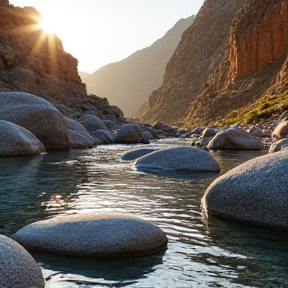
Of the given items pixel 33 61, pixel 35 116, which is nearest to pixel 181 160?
pixel 35 116

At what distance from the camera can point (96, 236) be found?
5.67 meters

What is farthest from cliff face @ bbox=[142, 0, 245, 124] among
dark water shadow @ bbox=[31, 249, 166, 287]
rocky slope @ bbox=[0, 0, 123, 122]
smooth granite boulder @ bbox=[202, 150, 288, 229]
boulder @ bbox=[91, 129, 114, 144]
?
dark water shadow @ bbox=[31, 249, 166, 287]

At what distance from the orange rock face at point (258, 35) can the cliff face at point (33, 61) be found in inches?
1202

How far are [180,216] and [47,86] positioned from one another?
165ft

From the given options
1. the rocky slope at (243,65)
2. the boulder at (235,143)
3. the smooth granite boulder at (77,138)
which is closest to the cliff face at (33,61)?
the smooth granite boulder at (77,138)

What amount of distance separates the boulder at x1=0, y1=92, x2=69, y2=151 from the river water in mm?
7911

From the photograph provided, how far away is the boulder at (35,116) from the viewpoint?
20578mm

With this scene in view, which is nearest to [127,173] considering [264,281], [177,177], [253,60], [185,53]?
[177,177]

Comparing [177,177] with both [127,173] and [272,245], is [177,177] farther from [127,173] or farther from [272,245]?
[272,245]

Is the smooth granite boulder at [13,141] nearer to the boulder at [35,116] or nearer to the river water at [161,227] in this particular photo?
the boulder at [35,116]

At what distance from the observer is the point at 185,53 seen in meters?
141

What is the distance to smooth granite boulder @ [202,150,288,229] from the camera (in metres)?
6.85

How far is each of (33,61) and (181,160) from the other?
46.4 m

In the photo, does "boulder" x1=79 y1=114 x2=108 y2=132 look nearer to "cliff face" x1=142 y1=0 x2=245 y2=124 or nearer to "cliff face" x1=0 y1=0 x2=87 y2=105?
"cliff face" x1=0 y1=0 x2=87 y2=105
